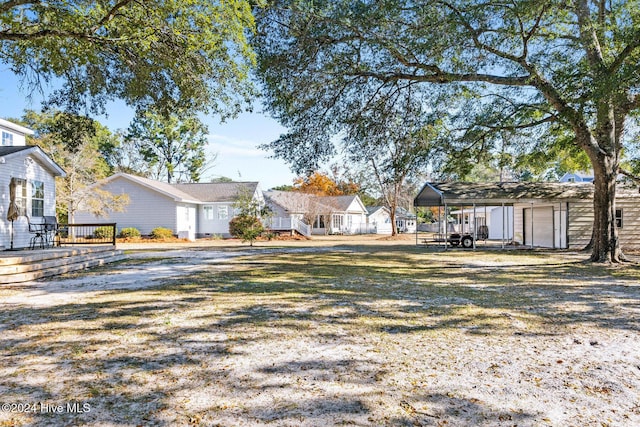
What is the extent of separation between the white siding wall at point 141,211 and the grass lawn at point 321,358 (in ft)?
73.1

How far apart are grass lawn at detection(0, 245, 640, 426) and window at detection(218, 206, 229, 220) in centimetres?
2538

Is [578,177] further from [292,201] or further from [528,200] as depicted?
[528,200]

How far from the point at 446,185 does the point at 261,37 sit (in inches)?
510

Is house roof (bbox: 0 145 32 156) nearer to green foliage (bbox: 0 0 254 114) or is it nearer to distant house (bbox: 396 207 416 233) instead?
green foliage (bbox: 0 0 254 114)

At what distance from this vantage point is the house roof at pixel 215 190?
33.3m

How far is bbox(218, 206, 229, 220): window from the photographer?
1308 inches

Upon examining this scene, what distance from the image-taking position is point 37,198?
15367mm

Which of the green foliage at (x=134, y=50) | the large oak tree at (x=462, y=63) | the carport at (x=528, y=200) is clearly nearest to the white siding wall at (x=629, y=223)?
the carport at (x=528, y=200)

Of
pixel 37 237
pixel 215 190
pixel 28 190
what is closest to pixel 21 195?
pixel 28 190

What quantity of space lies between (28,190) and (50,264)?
6028 mm

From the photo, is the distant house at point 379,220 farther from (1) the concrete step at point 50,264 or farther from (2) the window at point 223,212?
(1) the concrete step at point 50,264

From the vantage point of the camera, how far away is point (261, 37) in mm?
11117

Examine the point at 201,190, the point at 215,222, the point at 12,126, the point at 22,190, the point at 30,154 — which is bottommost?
the point at 215,222

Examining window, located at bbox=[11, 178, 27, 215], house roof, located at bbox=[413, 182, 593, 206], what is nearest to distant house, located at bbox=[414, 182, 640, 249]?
house roof, located at bbox=[413, 182, 593, 206]
